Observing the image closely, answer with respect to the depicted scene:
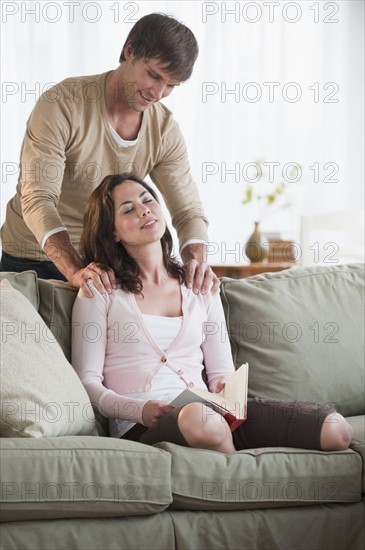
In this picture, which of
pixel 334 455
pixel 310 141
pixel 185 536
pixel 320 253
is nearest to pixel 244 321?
pixel 334 455

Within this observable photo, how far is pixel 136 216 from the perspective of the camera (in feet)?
7.70

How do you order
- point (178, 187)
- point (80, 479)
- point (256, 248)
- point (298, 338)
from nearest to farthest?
point (80, 479) → point (298, 338) → point (178, 187) → point (256, 248)

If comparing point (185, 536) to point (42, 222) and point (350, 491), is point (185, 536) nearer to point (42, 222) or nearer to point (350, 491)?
point (350, 491)

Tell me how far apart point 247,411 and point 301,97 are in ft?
9.88

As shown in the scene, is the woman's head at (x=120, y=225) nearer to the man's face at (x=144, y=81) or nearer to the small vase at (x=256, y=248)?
the man's face at (x=144, y=81)

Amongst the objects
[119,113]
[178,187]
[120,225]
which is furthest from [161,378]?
[119,113]

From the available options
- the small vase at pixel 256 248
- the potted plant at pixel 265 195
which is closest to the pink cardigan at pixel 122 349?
the small vase at pixel 256 248

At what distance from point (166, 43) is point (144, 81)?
0.40 feet

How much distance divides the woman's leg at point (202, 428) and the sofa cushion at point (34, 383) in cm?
27

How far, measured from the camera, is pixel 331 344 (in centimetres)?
255

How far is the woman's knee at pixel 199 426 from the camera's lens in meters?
2.00

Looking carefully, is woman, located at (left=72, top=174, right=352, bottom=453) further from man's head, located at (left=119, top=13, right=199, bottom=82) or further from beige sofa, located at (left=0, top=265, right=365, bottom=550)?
man's head, located at (left=119, top=13, right=199, bottom=82)

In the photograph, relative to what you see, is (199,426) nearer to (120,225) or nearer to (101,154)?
(120,225)

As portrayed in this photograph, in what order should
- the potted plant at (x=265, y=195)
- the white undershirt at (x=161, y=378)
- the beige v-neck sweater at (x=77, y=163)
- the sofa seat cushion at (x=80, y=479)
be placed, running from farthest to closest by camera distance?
the potted plant at (x=265, y=195) < the beige v-neck sweater at (x=77, y=163) < the white undershirt at (x=161, y=378) < the sofa seat cushion at (x=80, y=479)
